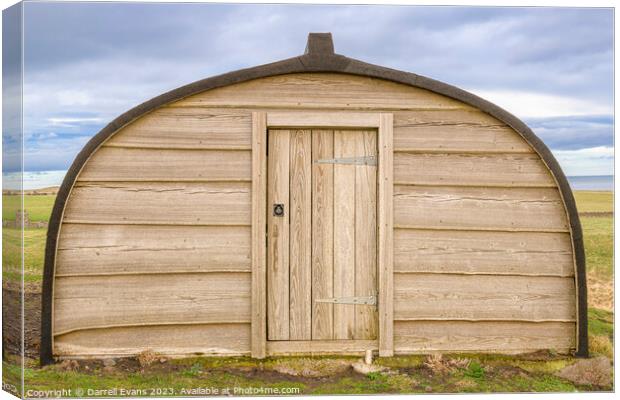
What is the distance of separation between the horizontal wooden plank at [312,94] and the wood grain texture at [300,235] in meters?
0.31

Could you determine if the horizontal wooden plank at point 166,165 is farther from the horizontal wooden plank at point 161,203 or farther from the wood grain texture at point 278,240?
the wood grain texture at point 278,240

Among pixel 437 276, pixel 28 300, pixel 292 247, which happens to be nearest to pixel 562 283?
pixel 437 276

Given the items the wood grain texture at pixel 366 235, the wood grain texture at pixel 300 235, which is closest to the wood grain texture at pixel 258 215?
the wood grain texture at pixel 300 235

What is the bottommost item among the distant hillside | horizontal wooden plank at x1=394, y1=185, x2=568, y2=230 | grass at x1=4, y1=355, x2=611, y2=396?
grass at x1=4, y1=355, x2=611, y2=396

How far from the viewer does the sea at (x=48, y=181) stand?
15.5 ft

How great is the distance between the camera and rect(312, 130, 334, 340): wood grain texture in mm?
5445

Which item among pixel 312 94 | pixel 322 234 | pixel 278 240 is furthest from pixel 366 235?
pixel 312 94

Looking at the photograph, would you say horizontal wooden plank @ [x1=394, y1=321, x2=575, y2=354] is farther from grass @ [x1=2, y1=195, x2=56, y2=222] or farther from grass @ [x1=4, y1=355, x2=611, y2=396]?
grass @ [x1=2, y1=195, x2=56, y2=222]

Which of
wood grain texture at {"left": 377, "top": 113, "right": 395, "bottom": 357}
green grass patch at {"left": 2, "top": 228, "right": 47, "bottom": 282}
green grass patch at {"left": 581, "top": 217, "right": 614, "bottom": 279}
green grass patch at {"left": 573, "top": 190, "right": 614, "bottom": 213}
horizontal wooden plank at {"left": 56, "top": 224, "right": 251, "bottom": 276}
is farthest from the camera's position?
wood grain texture at {"left": 377, "top": 113, "right": 395, "bottom": 357}

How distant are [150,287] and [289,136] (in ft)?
5.71

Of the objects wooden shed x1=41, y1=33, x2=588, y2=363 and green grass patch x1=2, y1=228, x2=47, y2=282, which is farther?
wooden shed x1=41, y1=33, x2=588, y2=363

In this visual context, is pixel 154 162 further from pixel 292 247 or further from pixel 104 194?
pixel 292 247

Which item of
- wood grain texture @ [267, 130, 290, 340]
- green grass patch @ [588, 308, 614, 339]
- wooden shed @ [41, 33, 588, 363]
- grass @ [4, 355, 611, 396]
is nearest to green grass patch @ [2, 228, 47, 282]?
wooden shed @ [41, 33, 588, 363]

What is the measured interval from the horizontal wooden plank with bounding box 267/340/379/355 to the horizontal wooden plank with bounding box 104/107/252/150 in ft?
5.64
